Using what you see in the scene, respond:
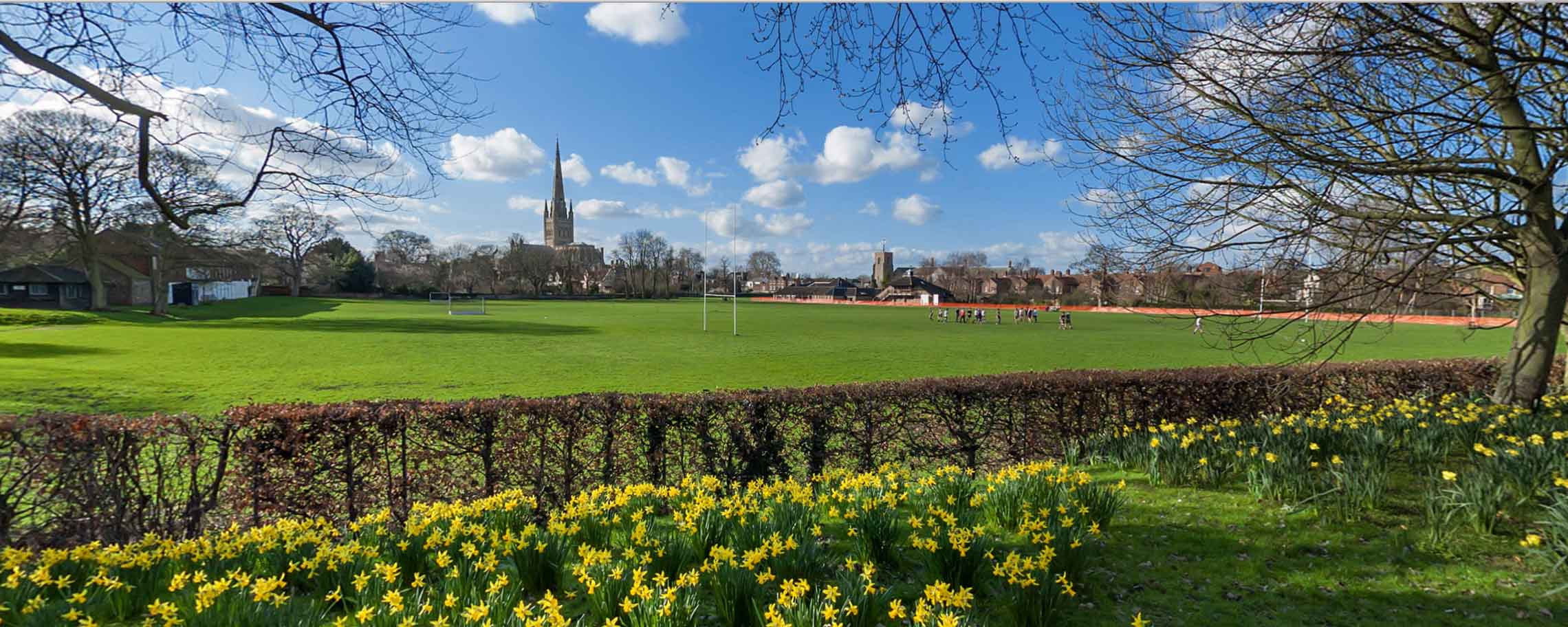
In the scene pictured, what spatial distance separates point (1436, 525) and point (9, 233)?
512 inches

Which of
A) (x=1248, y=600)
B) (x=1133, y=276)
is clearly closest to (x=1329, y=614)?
(x=1248, y=600)

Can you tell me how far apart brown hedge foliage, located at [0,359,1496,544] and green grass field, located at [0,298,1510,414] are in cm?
227

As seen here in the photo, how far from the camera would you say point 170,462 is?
440 centimetres

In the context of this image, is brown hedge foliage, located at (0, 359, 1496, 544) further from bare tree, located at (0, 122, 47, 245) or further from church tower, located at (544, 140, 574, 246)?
church tower, located at (544, 140, 574, 246)

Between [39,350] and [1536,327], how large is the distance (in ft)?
111

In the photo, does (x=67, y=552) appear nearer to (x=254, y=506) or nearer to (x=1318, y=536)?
(x=254, y=506)

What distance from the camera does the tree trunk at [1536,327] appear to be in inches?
260

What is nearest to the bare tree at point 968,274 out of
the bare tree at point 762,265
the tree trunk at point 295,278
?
the bare tree at point 762,265

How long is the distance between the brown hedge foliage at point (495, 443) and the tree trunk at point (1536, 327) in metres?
2.33

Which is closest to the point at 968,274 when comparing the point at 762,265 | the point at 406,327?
the point at 762,265

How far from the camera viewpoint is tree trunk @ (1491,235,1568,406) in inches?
260

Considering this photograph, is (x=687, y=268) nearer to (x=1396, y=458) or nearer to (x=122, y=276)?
(x=122, y=276)

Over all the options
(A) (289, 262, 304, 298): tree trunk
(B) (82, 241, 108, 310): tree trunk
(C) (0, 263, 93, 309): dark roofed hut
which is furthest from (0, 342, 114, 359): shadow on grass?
(A) (289, 262, 304, 298): tree trunk

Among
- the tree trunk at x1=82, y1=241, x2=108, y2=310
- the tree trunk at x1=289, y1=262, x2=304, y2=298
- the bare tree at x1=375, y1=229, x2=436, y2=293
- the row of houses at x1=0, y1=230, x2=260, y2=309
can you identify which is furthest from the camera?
the bare tree at x1=375, y1=229, x2=436, y2=293
